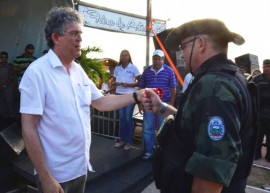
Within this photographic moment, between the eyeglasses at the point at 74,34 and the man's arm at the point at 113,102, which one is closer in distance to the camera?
the eyeglasses at the point at 74,34

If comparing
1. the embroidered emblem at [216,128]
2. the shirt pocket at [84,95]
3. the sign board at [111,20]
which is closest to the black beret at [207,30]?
the embroidered emblem at [216,128]

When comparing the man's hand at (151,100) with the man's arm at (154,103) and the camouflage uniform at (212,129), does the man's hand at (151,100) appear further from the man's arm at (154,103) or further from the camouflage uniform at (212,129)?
the camouflage uniform at (212,129)

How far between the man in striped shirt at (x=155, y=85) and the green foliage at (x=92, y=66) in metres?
1.06

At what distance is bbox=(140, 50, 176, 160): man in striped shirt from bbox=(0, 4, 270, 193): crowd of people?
8.69ft

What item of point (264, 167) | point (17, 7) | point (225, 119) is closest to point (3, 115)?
point (17, 7)

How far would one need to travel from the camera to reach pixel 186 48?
1.64 metres

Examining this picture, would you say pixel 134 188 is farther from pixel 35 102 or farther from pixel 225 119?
pixel 225 119

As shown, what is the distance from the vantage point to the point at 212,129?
1.30 metres

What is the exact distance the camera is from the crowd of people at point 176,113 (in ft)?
4.29

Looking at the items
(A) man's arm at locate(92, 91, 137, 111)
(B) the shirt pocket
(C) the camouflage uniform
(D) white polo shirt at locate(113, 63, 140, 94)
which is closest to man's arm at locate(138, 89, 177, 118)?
(A) man's arm at locate(92, 91, 137, 111)

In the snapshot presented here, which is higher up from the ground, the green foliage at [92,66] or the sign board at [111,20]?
the sign board at [111,20]

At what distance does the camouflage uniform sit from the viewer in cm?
129

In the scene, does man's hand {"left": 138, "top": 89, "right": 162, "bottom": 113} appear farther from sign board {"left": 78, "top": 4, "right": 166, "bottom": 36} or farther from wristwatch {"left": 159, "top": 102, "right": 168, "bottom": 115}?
sign board {"left": 78, "top": 4, "right": 166, "bottom": 36}

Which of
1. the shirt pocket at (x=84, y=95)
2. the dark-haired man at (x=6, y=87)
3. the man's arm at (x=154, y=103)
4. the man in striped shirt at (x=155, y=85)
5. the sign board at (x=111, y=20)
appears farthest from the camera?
the dark-haired man at (x=6, y=87)
